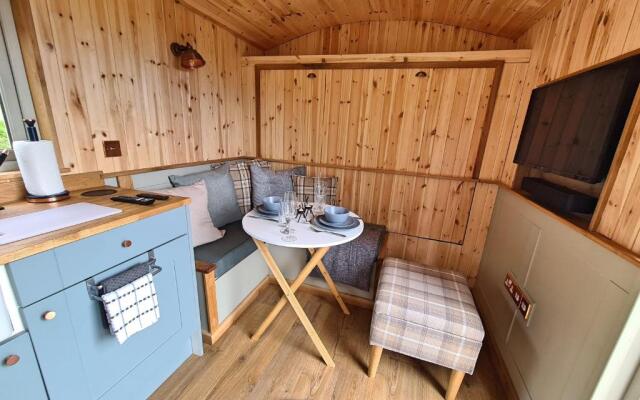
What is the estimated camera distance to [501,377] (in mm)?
1562

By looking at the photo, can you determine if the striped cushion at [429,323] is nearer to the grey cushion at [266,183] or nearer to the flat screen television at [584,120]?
the flat screen television at [584,120]

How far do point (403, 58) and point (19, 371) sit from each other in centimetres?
272

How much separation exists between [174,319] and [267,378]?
2.05ft

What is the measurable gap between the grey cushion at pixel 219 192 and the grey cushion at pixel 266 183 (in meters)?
0.19

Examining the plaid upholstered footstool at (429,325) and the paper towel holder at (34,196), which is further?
the plaid upholstered footstool at (429,325)

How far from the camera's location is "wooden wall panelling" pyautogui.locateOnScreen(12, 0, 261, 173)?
1.30 metres

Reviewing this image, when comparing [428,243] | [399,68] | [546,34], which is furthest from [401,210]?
[546,34]

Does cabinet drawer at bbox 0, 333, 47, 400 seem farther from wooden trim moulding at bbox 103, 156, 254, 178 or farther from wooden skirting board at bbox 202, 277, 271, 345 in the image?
wooden trim moulding at bbox 103, 156, 254, 178

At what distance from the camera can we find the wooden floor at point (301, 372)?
1432 millimetres

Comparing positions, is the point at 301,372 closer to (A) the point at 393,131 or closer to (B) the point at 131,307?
(B) the point at 131,307

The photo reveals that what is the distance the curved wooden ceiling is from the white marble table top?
1.68m

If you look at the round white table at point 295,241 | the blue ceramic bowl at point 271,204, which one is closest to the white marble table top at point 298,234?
the round white table at point 295,241

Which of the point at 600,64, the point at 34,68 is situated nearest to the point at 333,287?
the point at 600,64

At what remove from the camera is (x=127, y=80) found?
1621 mm
